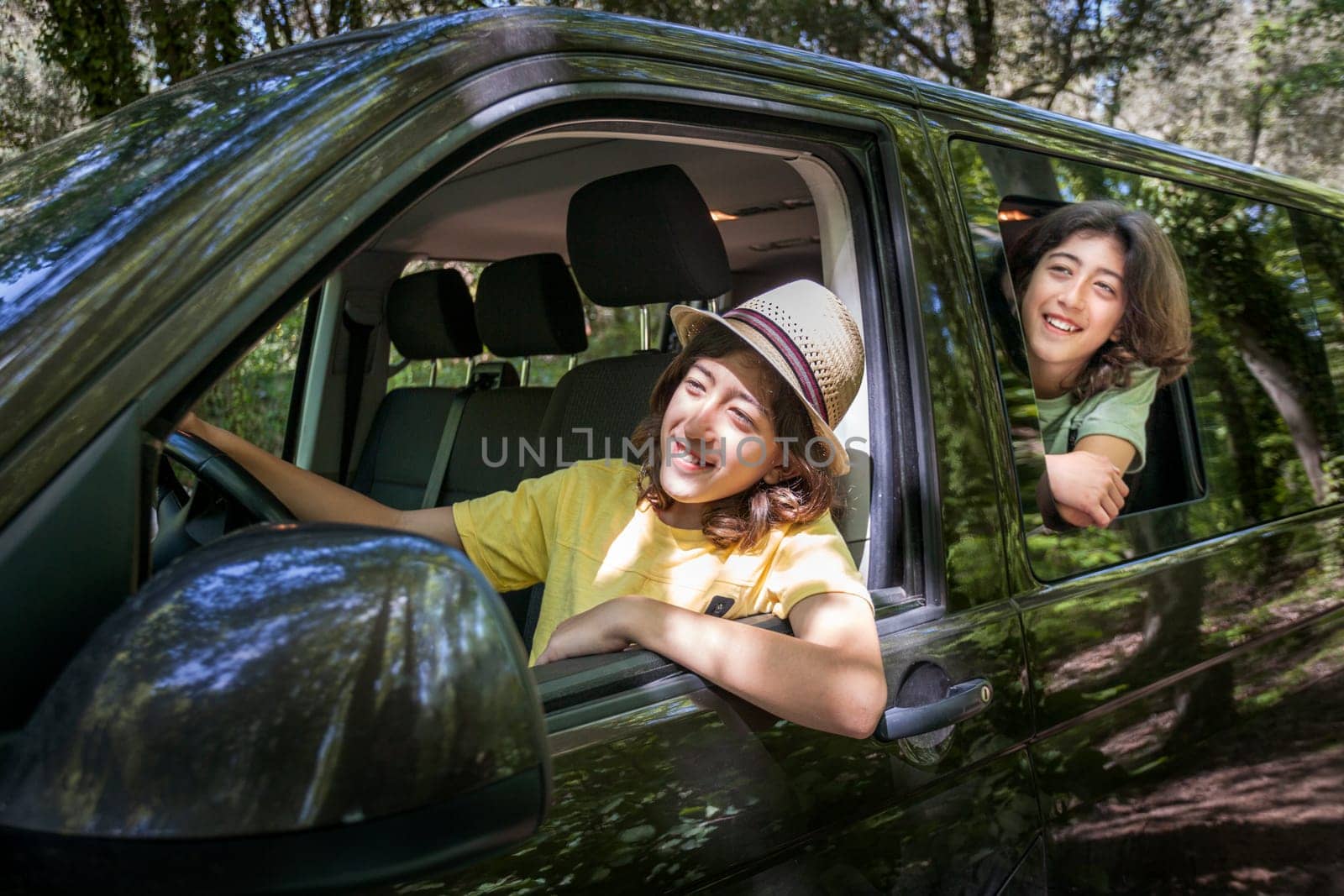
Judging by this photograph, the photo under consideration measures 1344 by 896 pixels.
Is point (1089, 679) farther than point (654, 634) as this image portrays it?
Yes

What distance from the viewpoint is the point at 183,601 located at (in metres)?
0.77

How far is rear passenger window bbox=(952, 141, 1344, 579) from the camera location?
1700mm

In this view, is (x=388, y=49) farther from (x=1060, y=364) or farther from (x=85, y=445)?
(x=1060, y=364)

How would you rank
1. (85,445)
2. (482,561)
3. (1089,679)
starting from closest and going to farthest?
(85,445) < (1089,679) < (482,561)

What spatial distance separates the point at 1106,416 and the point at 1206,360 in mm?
345

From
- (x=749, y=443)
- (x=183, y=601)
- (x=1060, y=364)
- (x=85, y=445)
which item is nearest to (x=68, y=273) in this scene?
(x=85, y=445)

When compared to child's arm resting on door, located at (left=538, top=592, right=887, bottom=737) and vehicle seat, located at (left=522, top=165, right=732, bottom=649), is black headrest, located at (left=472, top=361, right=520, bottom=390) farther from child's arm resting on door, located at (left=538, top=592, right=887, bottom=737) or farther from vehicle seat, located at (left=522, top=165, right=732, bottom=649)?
child's arm resting on door, located at (left=538, top=592, right=887, bottom=737)

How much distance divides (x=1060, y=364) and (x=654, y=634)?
83 cm

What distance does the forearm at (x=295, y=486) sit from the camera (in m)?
1.84

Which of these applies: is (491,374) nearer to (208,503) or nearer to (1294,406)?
(208,503)

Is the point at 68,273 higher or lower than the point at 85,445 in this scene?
higher

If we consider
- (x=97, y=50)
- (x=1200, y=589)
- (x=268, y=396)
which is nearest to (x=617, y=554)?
(x=1200, y=589)

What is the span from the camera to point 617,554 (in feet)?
6.16

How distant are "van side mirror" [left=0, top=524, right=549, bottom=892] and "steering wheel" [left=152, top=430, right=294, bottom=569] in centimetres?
87
